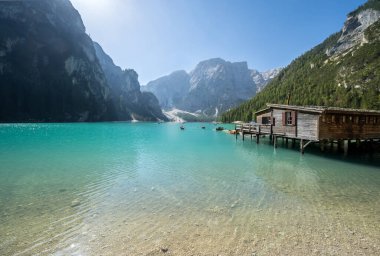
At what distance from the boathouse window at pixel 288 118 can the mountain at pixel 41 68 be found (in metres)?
159

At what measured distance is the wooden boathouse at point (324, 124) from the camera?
29.4 m

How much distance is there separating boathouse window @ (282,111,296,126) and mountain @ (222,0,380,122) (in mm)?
46656

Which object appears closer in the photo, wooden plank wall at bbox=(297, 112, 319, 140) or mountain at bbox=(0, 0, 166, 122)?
wooden plank wall at bbox=(297, 112, 319, 140)

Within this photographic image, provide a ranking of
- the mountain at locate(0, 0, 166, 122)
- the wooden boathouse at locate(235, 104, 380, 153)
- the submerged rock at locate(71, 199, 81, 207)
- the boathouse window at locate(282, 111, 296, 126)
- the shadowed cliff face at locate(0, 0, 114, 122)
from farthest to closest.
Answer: the shadowed cliff face at locate(0, 0, 114, 122)
the mountain at locate(0, 0, 166, 122)
the boathouse window at locate(282, 111, 296, 126)
the wooden boathouse at locate(235, 104, 380, 153)
the submerged rock at locate(71, 199, 81, 207)

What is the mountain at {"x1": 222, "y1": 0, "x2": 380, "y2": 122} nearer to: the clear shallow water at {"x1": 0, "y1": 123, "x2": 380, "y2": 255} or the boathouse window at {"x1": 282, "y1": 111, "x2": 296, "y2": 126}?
the boathouse window at {"x1": 282, "y1": 111, "x2": 296, "y2": 126}

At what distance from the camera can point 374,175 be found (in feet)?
64.3

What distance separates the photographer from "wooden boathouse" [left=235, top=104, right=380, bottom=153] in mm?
29406

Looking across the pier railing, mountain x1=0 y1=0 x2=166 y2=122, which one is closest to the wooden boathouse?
the pier railing

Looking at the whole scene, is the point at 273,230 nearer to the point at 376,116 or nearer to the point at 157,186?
the point at 157,186

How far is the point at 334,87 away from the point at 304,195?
125 m

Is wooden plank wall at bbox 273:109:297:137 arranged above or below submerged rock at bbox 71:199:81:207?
above

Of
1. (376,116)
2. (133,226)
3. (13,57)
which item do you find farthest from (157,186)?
(13,57)

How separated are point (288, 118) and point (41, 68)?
6998 inches

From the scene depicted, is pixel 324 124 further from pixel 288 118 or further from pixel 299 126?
pixel 288 118
